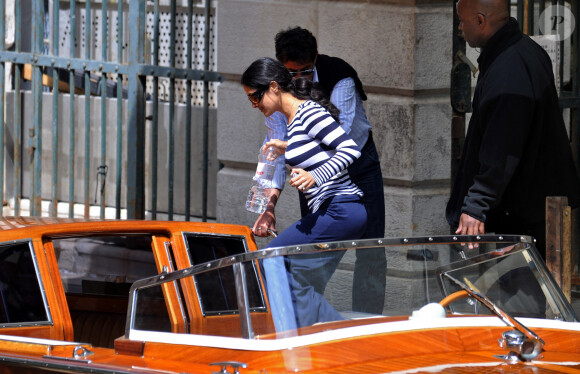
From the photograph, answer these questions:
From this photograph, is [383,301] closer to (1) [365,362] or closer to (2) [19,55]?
(1) [365,362]

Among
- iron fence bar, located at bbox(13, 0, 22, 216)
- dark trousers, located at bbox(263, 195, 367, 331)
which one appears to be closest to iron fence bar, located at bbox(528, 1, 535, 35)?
dark trousers, located at bbox(263, 195, 367, 331)

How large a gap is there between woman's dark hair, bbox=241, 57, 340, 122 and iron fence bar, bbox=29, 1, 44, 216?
3.63 m

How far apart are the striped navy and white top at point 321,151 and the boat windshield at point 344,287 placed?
0.99m

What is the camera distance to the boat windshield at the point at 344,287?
3.16 meters

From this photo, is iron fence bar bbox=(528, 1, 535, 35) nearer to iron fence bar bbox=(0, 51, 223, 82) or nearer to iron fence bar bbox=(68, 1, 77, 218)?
iron fence bar bbox=(0, 51, 223, 82)

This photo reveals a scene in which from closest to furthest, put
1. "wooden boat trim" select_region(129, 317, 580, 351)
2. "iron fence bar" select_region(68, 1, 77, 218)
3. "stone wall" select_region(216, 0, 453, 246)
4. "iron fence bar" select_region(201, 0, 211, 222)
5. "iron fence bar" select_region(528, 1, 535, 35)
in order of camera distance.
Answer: "wooden boat trim" select_region(129, 317, 580, 351) → "iron fence bar" select_region(528, 1, 535, 35) → "stone wall" select_region(216, 0, 453, 246) → "iron fence bar" select_region(201, 0, 211, 222) → "iron fence bar" select_region(68, 1, 77, 218)

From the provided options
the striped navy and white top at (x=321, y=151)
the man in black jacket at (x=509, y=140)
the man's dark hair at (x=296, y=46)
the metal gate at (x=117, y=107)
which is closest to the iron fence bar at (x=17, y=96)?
the metal gate at (x=117, y=107)

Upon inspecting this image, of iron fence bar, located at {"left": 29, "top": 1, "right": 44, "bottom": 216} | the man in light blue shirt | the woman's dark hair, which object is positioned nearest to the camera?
the woman's dark hair

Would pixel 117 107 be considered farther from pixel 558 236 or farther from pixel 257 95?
pixel 558 236

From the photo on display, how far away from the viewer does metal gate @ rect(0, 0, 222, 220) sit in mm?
7344

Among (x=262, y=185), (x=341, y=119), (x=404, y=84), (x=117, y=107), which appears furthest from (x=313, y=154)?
(x=117, y=107)

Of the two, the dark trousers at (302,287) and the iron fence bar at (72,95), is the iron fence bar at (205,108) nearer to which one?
the iron fence bar at (72,95)

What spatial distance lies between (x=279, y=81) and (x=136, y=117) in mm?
3024

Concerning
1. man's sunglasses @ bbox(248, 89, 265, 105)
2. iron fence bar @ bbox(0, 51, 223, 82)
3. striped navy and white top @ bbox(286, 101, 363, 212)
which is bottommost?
striped navy and white top @ bbox(286, 101, 363, 212)
